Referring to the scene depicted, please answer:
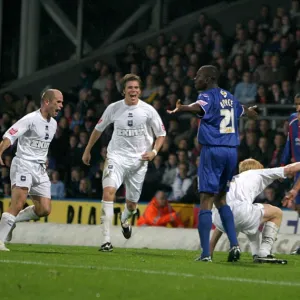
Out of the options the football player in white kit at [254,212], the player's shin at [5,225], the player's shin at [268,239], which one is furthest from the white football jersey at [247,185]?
the player's shin at [5,225]

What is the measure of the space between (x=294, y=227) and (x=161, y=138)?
3.87 metres

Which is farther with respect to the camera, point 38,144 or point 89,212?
point 89,212

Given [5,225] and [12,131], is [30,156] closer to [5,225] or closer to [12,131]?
[12,131]

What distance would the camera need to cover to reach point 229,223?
11641mm

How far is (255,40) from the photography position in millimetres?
22188

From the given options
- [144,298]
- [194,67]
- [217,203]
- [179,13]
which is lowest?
[144,298]

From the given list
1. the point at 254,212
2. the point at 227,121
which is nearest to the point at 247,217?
the point at 254,212

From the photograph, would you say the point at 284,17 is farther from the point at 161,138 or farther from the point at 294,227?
the point at 161,138

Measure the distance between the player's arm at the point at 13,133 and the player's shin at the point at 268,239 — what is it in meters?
3.09

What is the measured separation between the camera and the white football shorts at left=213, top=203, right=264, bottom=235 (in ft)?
39.7

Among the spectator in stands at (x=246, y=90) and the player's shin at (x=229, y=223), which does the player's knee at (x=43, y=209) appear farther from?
the spectator in stands at (x=246, y=90)

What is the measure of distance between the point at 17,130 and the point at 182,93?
929cm

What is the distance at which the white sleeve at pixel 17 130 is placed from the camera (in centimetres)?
1272

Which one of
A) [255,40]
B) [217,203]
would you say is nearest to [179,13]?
[255,40]
